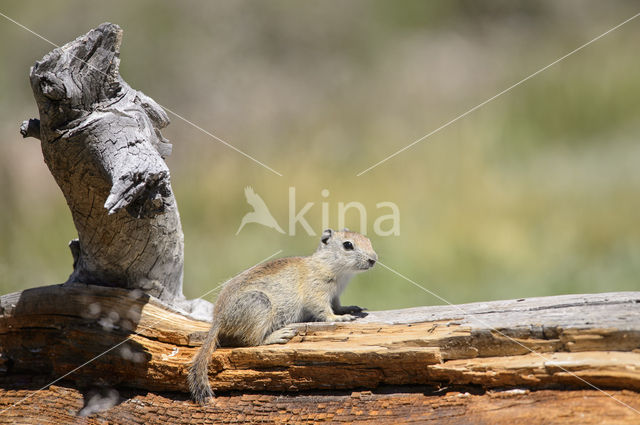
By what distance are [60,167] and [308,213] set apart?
3.16 metres

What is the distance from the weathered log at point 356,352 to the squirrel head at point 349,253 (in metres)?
0.83

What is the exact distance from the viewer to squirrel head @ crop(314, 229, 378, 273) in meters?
4.21

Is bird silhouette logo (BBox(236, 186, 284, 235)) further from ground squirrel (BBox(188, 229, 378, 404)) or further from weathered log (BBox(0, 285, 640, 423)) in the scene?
weathered log (BBox(0, 285, 640, 423))

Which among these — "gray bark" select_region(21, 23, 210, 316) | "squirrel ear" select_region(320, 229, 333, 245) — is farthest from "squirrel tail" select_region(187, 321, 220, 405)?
"squirrel ear" select_region(320, 229, 333, 245)

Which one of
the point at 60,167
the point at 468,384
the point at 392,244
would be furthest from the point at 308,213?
the point at 468,384

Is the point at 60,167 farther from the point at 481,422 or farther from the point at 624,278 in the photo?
the point at 624,278

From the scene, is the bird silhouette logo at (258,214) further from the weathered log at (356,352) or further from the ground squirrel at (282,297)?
the weathered log at (356,352)

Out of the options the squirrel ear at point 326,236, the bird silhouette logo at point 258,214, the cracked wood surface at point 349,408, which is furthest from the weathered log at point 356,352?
the bird silhouette logo at point 258,214

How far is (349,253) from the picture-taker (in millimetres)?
4258

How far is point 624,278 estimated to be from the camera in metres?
5.28

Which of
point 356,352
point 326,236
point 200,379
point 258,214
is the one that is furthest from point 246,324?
point 258,214

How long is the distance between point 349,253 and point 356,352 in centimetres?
148

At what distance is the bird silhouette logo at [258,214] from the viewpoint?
6.00m

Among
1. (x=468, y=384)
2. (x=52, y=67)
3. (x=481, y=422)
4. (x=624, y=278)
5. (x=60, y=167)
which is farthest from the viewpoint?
(x=624, y=278)
